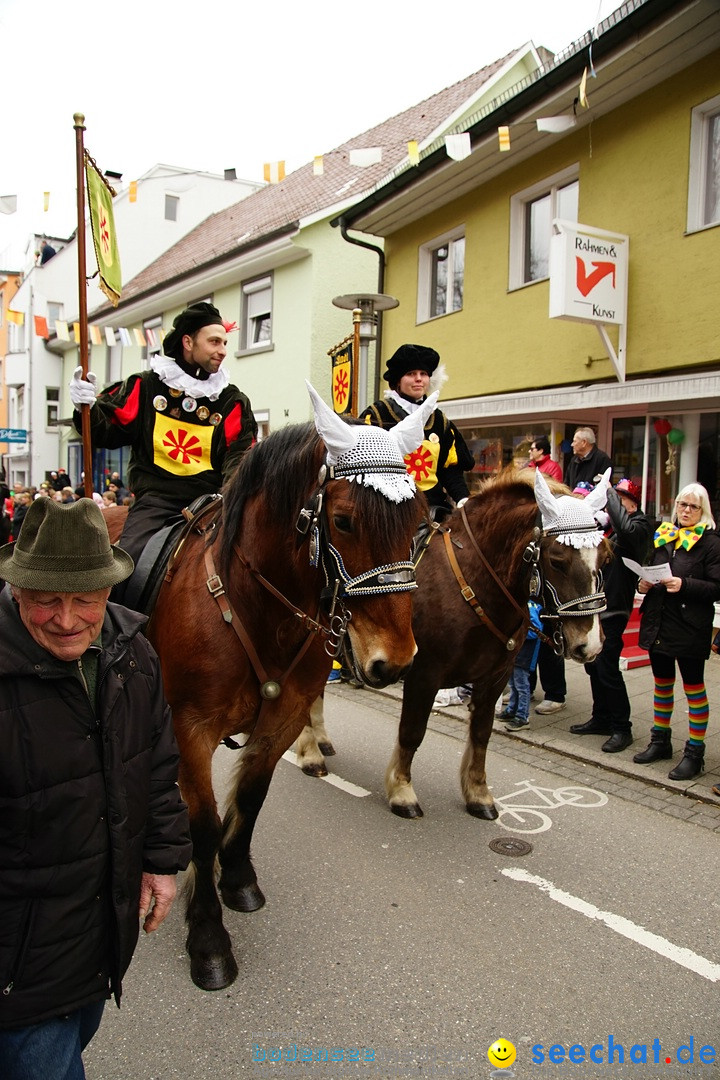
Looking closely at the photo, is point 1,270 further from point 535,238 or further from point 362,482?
point 362,482

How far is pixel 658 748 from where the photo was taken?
5.27m

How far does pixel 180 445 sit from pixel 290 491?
3.54 ft

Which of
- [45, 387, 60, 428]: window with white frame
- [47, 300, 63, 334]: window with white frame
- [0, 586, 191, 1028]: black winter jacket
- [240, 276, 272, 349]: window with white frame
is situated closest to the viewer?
[0, 586, 191, 1028]: black winter jacket

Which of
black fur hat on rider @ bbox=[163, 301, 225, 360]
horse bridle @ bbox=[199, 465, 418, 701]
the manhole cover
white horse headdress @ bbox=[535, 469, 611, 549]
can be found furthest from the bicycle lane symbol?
black fur hat on rider @ bbox=[163, 301, 225, 360]

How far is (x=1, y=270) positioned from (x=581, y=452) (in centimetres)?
3076

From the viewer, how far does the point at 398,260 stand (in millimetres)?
13625

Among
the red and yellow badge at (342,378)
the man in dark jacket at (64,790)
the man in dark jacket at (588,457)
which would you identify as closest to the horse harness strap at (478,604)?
the man in dark jacket at (64,790)

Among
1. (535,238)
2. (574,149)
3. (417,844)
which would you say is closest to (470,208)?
(535,238)

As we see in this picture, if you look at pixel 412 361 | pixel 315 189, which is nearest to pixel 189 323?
pixel 412 361

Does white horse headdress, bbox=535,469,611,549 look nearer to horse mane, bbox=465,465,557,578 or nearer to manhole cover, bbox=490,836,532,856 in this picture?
horse mane, bbox=465,465,557,578

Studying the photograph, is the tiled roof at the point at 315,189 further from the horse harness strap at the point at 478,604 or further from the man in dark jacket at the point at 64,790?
the man in dark jacket at the point at 64,790

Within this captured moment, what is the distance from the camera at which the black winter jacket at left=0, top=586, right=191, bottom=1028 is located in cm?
156

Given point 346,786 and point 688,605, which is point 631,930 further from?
point 688,605

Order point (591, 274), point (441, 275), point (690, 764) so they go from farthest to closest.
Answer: point (441, 275), point (591, 274), point (690, 764)
